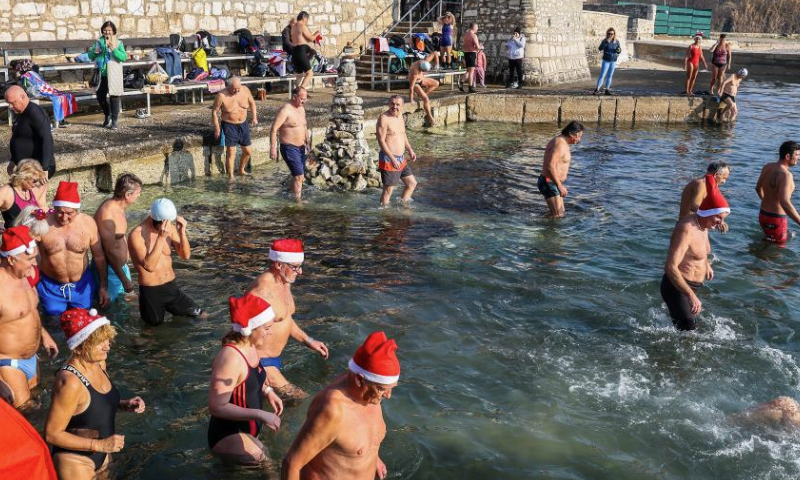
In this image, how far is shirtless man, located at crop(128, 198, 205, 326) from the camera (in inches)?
239

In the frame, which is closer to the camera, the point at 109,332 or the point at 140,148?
the point at 109,332

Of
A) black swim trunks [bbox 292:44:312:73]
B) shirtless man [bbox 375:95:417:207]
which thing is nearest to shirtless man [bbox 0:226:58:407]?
shirtless man [bbox 375:95:417:207]

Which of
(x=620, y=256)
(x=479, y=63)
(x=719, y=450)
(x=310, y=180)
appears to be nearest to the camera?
(x=719, y=450)

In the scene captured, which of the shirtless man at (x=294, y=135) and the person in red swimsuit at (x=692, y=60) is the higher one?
the person in red swimsuit at (x=692, y=60)

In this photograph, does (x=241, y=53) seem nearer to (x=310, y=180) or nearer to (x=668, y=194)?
(x=310, y=180)

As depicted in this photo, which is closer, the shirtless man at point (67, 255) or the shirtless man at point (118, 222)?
the shirtless man at point (67, 255)

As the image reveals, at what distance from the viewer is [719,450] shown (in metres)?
5.30

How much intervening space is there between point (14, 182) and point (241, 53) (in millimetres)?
10105

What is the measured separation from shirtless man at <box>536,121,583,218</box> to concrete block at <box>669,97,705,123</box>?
10296 mm

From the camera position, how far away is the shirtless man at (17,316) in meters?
4.91

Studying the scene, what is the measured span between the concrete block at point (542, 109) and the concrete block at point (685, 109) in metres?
2.92

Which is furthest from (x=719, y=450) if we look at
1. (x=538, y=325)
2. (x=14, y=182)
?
(x=14, y=182)

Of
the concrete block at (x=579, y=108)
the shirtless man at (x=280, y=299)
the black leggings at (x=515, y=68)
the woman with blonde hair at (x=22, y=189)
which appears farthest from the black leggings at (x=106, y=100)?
the black leggings at (x=515, y=68)

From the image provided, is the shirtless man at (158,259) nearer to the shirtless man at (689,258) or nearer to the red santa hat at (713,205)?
the shirtless man at (689,258)
